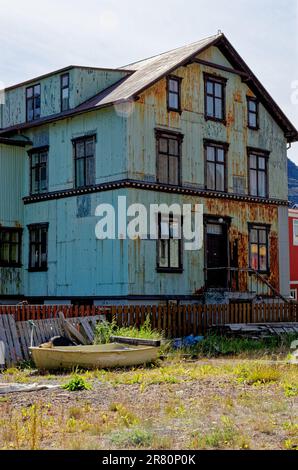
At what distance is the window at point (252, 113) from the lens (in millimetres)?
34281

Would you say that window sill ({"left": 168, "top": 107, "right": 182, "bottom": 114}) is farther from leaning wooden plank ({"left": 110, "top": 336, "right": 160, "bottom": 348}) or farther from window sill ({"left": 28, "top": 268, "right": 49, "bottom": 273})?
leaning wooden plank ({"left": 110, "top": 336, "right": 160, "bottom": 348})

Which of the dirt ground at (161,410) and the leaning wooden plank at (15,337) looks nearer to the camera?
the dirt ground at (161,410)

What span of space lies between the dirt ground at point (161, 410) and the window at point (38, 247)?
46.7 ft

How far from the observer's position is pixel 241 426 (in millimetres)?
10336

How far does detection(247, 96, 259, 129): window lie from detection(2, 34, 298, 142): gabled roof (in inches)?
16.5

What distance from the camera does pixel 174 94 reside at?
3064 cm

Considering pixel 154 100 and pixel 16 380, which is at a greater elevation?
pixel 154 100

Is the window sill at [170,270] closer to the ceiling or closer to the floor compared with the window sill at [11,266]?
closer to the floor

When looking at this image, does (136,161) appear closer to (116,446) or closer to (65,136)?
(65,136)

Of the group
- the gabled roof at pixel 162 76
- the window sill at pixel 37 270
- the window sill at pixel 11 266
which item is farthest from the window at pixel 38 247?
the gabled roof at pixel 162 76

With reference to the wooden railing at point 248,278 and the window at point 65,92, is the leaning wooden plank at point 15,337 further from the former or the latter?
the window at point 65,92

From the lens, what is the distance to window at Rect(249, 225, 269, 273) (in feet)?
109
